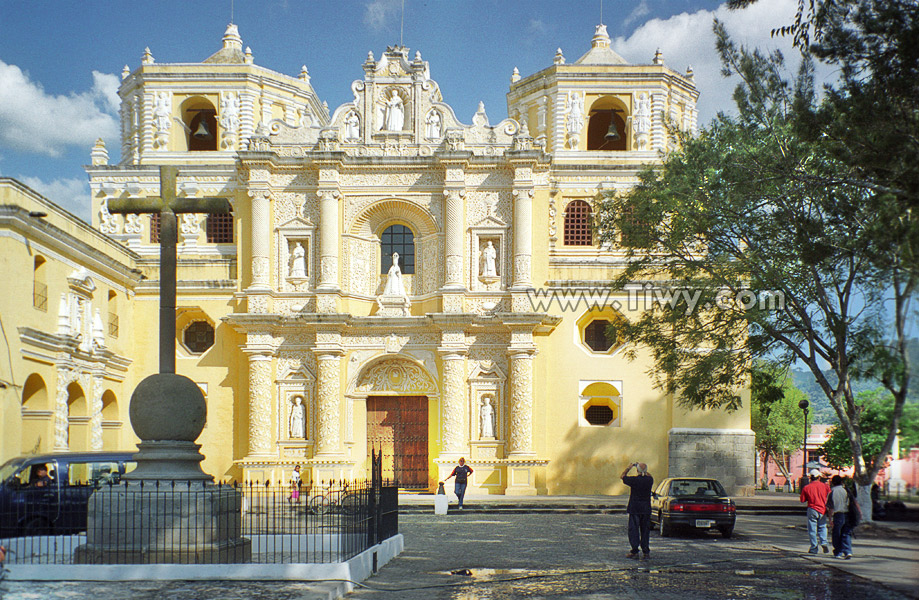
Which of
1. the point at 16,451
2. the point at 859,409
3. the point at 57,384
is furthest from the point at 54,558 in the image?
the point at 859,409

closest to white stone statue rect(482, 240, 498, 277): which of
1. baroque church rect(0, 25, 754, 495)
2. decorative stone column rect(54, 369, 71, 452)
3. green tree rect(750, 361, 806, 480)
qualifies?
baroque church rect(0, 25, 754, 495)

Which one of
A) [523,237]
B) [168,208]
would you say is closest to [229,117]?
[523,237]

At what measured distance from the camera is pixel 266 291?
94.6 feet

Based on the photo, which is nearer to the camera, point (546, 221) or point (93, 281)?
point (93, 281)

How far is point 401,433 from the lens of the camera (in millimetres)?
29500

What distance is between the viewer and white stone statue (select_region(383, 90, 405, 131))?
29969 millimetres

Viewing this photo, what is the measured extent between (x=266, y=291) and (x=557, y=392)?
9633 millimetres

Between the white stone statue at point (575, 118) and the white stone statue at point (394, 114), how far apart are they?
5670 mm

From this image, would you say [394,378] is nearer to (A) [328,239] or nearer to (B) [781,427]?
(A) [328,239]

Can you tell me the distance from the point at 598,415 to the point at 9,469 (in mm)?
18309

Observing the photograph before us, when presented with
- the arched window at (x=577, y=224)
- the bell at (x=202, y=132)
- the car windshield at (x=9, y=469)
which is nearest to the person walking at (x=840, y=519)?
the car windshield at (x=9, y=469)

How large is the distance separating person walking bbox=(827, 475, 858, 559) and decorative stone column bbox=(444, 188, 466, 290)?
15.8 metres

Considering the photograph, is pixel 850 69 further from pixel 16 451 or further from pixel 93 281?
pixel 93 281

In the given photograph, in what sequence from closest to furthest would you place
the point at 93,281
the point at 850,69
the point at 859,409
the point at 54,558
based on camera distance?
the point at 850,69 → the point at 54,558 → the point at 859,409 → the point at 93,281
